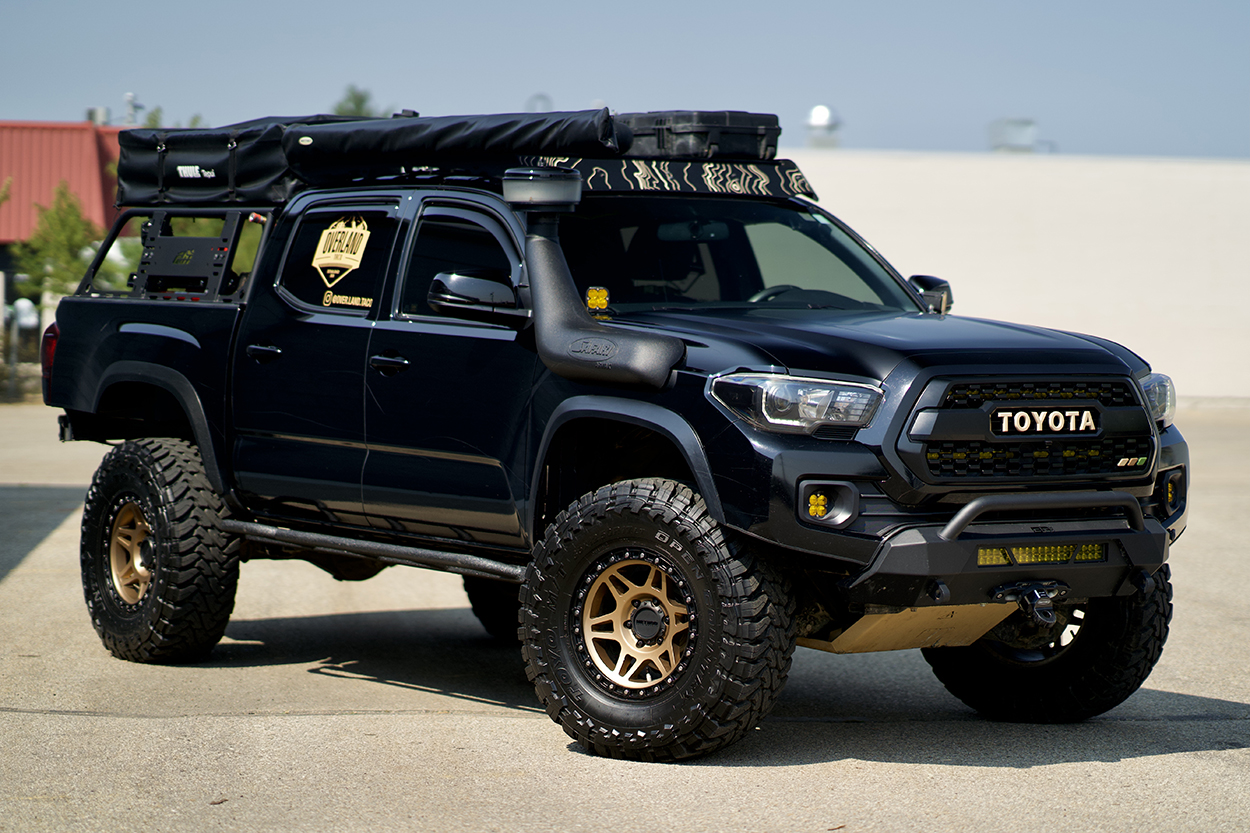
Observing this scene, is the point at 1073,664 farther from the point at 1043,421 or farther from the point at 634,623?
the point at 634,623

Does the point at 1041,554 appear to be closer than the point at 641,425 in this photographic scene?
Yes

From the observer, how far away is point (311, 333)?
678 cm

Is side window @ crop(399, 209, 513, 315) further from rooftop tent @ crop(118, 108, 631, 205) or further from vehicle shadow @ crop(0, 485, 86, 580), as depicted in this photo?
vehicle shadow @ crop(0, 485, 86, 580)

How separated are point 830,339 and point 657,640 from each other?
1204mm

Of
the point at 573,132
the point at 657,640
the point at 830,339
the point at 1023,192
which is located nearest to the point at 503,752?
the point at 657,640

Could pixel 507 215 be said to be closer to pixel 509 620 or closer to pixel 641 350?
pixel 641 350

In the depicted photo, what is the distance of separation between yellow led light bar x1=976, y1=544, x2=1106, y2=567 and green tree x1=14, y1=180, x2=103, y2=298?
29403 mm

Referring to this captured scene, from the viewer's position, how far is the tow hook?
17.0 feet

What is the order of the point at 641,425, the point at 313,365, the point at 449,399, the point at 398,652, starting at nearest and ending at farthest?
the point at 641,425 → the point at 449,399 → the point at 313,365 → the point at 398,652

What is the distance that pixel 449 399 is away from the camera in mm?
6160

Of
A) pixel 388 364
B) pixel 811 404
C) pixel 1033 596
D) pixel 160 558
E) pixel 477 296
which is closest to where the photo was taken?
pixel 811 404

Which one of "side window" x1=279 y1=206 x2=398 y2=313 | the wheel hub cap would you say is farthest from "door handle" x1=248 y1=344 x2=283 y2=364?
the wheel hub cap

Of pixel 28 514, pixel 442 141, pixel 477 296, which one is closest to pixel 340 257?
pixel 442 141

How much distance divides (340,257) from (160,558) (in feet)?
5.52
